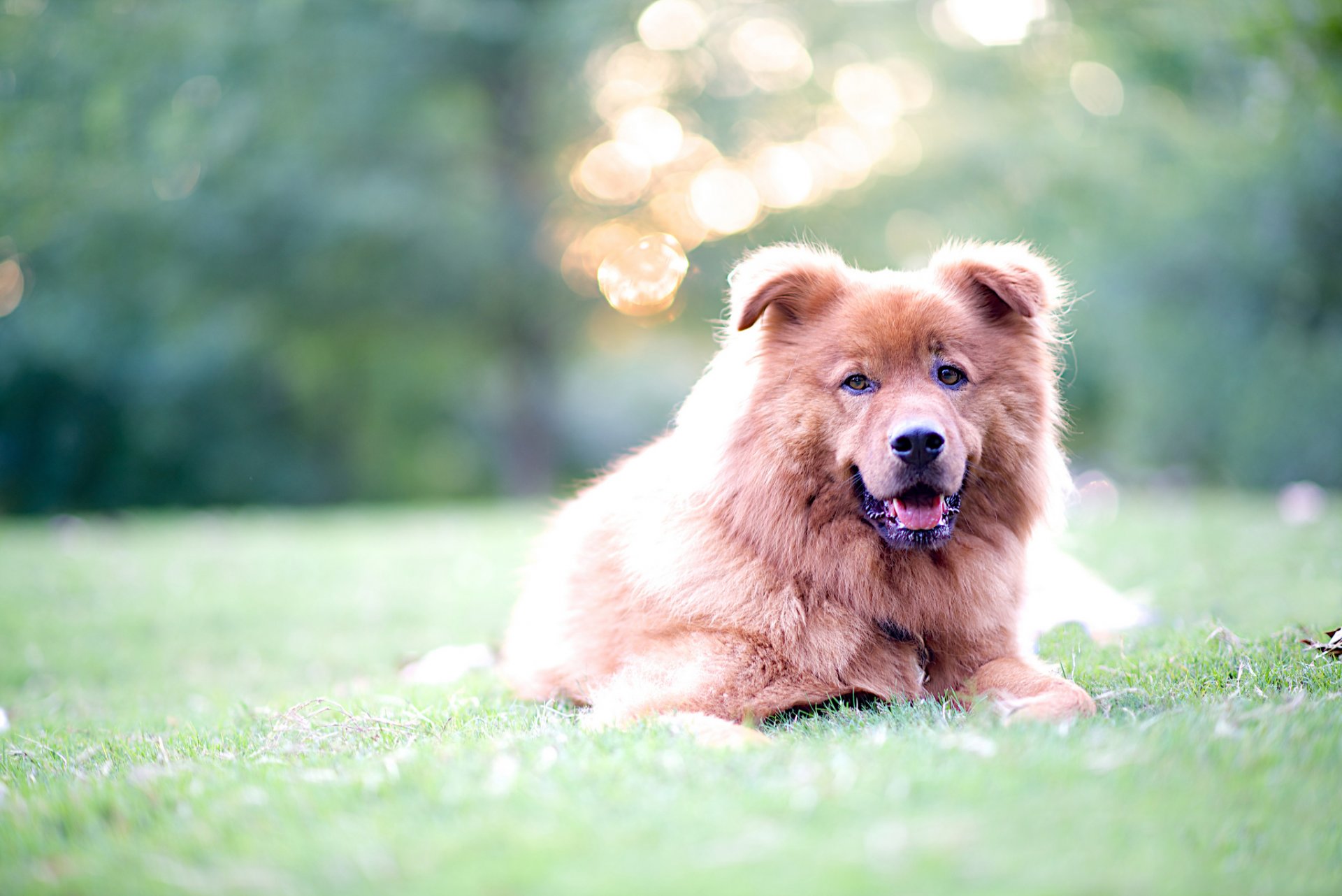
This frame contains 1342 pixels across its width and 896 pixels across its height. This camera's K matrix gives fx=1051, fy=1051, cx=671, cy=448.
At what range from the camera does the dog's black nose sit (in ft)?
11.6

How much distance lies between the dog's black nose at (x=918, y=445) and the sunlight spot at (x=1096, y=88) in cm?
1756

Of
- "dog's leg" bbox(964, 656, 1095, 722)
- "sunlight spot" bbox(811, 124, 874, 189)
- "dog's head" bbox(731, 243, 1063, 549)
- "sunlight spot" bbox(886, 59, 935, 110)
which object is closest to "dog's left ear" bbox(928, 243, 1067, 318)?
"dog's head" bbox(731, 243, 1063, 549)

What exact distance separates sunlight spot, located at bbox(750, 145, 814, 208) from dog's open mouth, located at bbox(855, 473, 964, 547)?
49.1ft

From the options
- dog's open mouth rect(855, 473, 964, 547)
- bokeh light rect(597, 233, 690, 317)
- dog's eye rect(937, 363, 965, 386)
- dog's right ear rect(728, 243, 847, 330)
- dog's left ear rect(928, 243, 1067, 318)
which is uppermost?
bokeh light rect(597, 233, 690, 317)

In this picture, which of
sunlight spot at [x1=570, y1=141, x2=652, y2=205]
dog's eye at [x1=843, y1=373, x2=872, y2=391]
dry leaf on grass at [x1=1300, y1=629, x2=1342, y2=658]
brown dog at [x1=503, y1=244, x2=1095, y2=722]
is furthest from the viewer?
sunlight spot at [x1=570, y1=141, x2=652, y2=205]

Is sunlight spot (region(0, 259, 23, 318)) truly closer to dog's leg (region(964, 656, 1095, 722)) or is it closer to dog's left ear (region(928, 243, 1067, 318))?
dog's left ear (region(928, 243, 1067, 318))

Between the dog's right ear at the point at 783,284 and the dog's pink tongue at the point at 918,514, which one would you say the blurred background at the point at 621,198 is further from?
the dog's pink tongue at the point at 918,514

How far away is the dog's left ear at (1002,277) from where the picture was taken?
13.1 ft

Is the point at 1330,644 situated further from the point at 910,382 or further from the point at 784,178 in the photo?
the point at 784,178

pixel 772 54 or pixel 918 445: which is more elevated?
pixel 772 54

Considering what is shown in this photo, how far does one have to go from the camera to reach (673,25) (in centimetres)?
1692

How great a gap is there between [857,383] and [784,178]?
15079mm

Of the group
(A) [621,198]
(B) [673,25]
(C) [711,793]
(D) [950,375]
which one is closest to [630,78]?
(B) [673,25]

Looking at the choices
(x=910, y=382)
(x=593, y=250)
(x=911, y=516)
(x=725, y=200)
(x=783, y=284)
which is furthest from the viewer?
(x=593, y=250)
